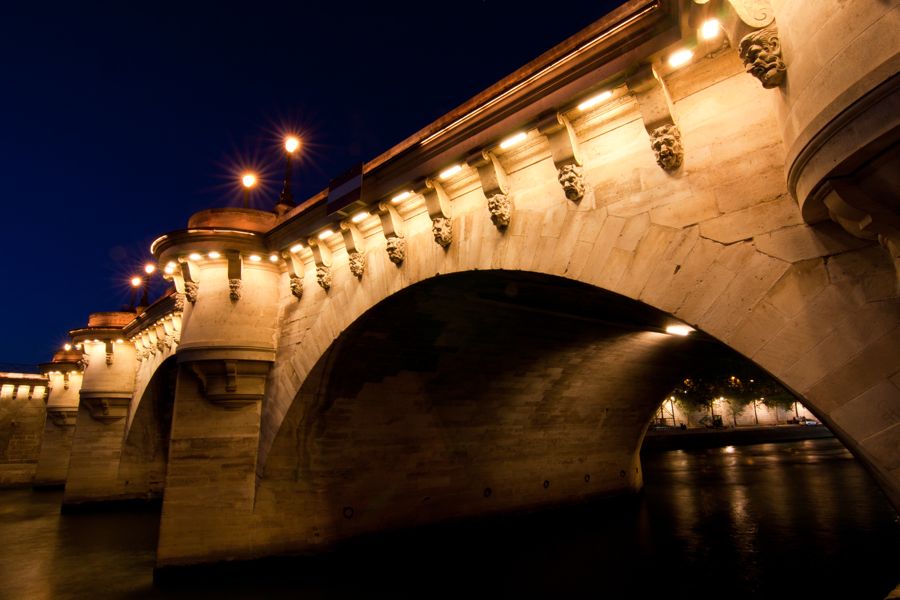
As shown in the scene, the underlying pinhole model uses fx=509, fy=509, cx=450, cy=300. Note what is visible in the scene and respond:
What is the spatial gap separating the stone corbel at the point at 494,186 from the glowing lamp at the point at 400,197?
1.35 m

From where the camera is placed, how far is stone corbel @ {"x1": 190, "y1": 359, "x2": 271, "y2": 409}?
→ 9.92m

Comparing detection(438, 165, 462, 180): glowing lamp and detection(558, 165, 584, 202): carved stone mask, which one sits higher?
detection(438, 165, 462, 180): glowing lamp

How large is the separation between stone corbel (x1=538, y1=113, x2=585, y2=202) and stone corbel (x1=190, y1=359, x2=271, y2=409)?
7.39m

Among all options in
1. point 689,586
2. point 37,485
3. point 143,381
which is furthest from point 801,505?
point 37,485

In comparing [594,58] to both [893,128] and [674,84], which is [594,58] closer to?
[674,84]

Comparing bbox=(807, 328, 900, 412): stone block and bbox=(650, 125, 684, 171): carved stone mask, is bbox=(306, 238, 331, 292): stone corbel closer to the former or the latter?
bbox=(650, 125, 684, 171): carved stone mask

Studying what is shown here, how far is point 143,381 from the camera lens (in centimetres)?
1877

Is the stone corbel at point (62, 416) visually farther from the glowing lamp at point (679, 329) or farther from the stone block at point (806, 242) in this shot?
the stone block at point (806, 242)

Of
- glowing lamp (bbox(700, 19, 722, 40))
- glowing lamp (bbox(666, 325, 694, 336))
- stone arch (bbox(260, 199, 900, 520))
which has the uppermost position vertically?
glowing lamp (bbox(700, 19, 722, 40))

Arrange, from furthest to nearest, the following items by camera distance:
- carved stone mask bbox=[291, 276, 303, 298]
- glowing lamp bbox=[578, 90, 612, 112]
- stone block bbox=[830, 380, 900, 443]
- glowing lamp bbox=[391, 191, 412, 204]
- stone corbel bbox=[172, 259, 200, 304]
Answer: stone corbel bbox=[172, 259, 200, 304] → carved stone mask bbox=[291, 276, 303, 298] → glowing lamp bbox=[391, 191, 412, 204] → glowing lamp bbox=[578, 90, 612, 112] → stone block bbox=[830, 380, 900, 443]

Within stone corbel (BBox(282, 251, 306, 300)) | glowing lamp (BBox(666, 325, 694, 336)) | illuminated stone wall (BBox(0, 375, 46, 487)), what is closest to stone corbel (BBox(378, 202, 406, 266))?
stone corbel (BBox(282, 251, 306, 300))

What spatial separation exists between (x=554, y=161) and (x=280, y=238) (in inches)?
246

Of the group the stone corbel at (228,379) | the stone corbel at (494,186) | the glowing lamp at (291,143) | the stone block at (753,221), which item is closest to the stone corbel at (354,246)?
the stone corbel at (494,186)

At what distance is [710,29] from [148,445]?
23.0 meters
